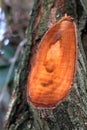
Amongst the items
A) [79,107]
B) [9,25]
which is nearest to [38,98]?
[79,107]

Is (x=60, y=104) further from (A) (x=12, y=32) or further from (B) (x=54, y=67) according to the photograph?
(A) (x=12, y=32)

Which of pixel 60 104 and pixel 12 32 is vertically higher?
pixel 12 32

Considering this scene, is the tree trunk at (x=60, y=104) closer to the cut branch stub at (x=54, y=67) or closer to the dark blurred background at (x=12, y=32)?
the cut branch stub at (x=54, y=67)

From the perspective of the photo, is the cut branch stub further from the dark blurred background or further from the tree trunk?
the dark blurred background

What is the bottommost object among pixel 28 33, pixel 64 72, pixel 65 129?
pixel 65 129

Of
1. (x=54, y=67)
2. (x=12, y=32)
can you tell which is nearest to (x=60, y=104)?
(x=54, y=67)

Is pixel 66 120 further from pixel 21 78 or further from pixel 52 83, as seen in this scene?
pixel 21 78

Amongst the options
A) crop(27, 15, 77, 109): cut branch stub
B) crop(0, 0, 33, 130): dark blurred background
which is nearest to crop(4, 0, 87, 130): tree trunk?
crop(27, 15, 77, 109): cut branch stub
